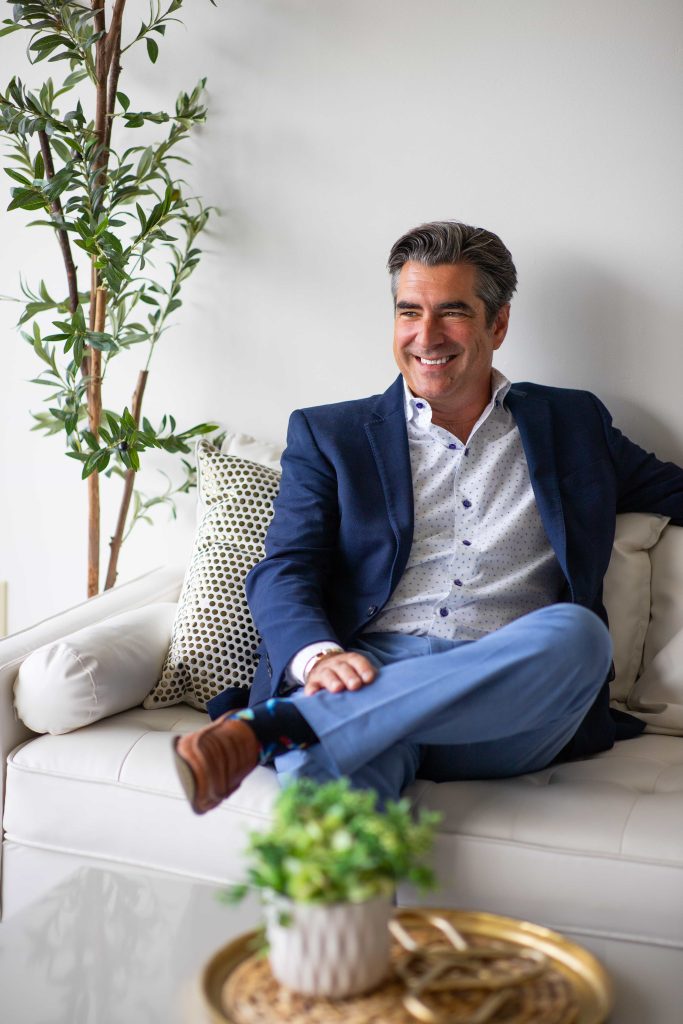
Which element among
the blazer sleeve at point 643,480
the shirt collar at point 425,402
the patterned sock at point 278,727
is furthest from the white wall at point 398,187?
the patterned sock at point 278,727

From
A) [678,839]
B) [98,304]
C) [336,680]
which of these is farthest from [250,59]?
[678,839]

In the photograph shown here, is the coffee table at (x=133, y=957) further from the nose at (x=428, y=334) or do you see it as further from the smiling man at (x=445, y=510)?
the nose at (x=428, y=334)

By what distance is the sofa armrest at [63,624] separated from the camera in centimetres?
196

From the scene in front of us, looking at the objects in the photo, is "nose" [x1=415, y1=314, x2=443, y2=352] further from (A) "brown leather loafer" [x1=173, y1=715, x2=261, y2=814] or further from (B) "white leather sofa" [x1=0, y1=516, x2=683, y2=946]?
(A) "brown leather loafer" [x1=173, y1=715, x2=261, y2=814]

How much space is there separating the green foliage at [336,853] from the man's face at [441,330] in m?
1.18

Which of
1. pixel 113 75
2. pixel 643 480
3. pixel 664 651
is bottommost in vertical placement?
pixel 664 651

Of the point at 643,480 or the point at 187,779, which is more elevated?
the point at 643,480

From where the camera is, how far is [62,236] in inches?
99.8

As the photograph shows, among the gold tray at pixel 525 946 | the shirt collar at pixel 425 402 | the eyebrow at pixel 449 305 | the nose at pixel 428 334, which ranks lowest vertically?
the gold tray at pixel 525 946

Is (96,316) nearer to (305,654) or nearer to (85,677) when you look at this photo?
(85,677)

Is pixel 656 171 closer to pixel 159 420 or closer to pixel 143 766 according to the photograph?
pixel 159 420

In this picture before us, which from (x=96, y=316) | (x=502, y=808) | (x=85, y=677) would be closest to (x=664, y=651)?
(x=502, y=808)

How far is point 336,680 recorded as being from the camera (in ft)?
5.59

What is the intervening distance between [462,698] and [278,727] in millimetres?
285
